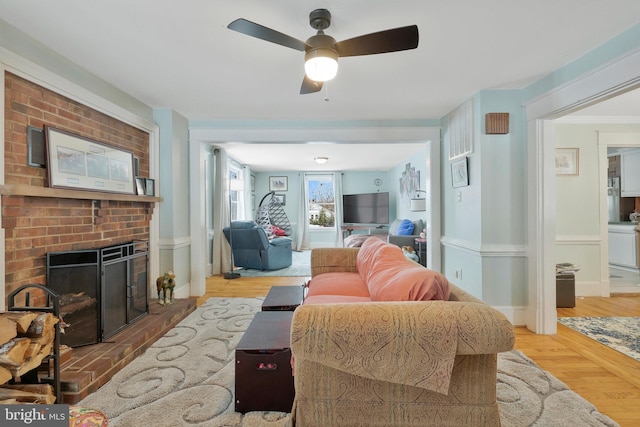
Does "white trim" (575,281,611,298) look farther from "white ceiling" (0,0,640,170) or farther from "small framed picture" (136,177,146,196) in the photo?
"small framed picture" (136,177,146,196)

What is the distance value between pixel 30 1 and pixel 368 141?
315 cm

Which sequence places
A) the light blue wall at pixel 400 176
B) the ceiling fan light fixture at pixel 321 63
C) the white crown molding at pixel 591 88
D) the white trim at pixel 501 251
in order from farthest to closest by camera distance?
the light blue wall at pixel 400 176, the white trim at pixel 501 251, the white crown molding at pixel 591 88, the ceiling fan light fixture at pixel 321 63

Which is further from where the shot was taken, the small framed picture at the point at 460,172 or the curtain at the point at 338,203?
the curtain at the point at 338,203

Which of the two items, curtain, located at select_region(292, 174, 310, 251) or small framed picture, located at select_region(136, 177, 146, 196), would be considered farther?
curtain, located at select_region(292, 174, 310, 251)

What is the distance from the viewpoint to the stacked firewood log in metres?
1.39

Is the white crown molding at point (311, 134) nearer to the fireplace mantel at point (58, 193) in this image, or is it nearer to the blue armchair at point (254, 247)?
the fireplace mantel at point (58, 193)

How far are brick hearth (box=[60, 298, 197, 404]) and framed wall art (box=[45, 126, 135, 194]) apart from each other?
119 centimetres

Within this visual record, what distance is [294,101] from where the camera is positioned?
10.5 ft

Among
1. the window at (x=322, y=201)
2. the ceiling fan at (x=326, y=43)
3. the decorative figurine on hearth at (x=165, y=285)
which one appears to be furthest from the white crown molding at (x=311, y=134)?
the window at (x=322, y=201)

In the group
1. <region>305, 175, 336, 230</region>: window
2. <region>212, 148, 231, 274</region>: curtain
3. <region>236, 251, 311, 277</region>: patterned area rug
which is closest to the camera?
<region>236, 251, 311, 277</region>: patterned area rug

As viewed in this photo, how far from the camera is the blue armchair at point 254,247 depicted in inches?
211

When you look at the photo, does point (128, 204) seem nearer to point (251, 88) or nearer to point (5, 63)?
point (5, 63)

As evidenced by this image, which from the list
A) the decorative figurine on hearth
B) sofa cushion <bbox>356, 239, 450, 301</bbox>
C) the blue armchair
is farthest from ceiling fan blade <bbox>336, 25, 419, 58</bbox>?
the blue armchair

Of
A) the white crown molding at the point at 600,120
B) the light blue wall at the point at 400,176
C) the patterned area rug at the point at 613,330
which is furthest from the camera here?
the light blue wall at the point at 400,176
